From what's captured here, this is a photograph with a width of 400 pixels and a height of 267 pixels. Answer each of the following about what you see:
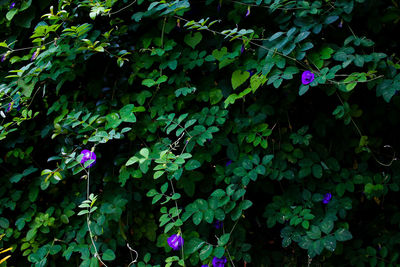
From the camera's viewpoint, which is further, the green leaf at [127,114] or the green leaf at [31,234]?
the green leaf at [31,234]

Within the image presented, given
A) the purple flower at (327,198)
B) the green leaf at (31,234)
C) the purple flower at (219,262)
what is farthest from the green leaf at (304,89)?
the green leaf at (31,234)

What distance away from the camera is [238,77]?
1365 mm

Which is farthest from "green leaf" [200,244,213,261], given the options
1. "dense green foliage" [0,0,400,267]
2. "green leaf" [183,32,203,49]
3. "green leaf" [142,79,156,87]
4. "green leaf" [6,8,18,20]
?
"green leaf" [6,8,18,20]

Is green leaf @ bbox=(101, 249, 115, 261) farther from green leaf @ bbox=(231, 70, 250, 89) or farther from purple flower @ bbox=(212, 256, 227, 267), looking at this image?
green leaf @ bbox=(231, 70, 250, 89)

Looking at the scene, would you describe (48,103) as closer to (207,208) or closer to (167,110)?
(167,110)

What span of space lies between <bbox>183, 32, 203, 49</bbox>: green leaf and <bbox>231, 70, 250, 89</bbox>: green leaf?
21 centimetres

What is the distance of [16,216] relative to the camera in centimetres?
165

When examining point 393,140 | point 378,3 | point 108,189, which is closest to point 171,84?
point 108,189

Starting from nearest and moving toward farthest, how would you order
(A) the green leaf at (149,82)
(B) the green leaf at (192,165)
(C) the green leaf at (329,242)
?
(C) the green leaf at (329,242) → (B) the green leaf at (192,165) → (A) the green leaf at (149,82)

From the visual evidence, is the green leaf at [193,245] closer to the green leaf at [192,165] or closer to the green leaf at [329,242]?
the green leaf at [192,165]

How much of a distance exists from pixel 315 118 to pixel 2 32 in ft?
5.10

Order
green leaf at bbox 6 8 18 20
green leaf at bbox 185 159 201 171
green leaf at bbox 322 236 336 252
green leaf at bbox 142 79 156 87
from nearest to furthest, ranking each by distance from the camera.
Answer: green leaf at bbox 322 236 336 252, green leaf at bbox 185 159 201 171, green leaf at bbox 142 79 156 87, green leaf at bbox 6 8 18 20

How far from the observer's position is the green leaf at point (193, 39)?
1.42 metres

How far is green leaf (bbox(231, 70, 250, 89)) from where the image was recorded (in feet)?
4.45
